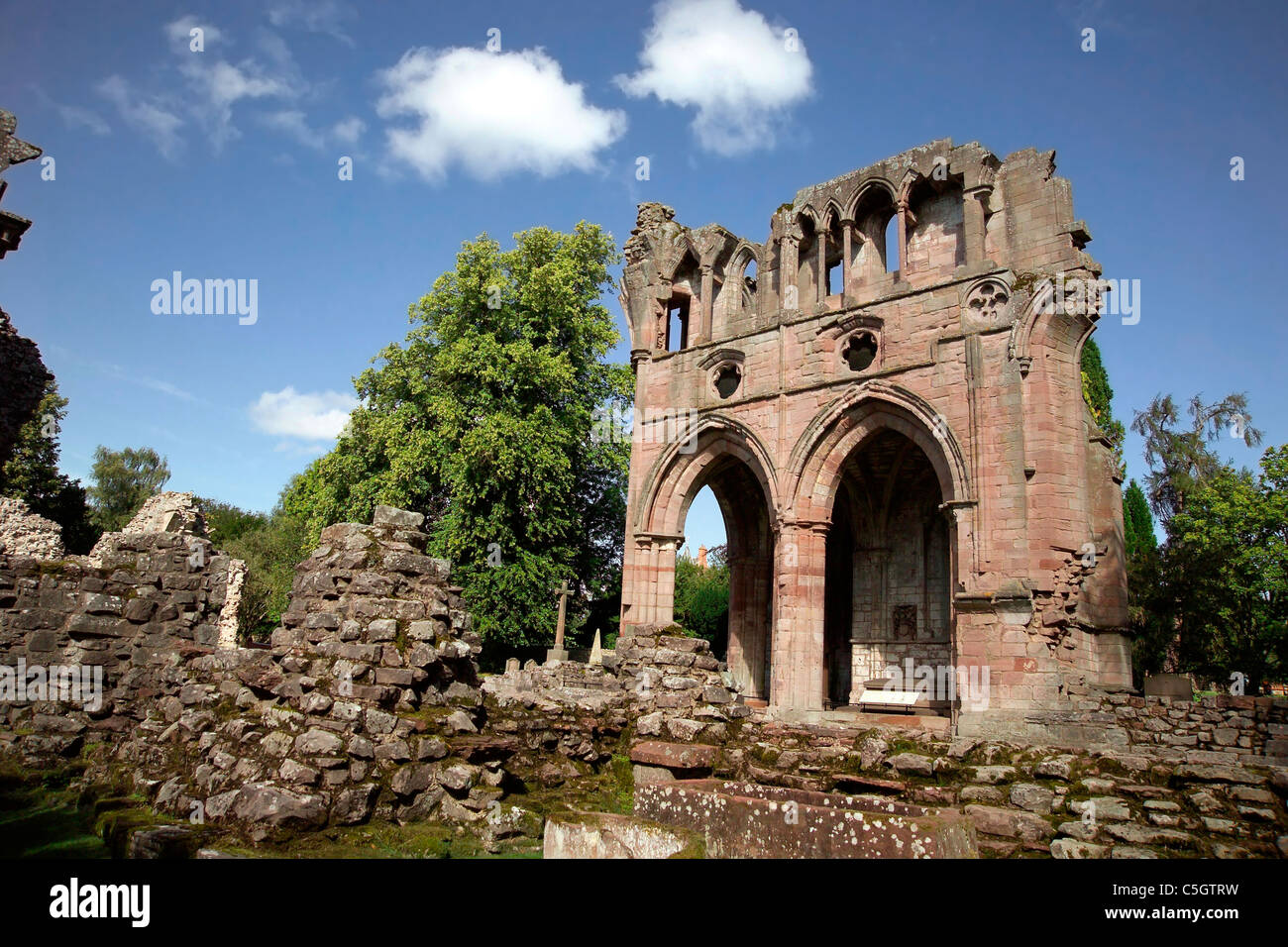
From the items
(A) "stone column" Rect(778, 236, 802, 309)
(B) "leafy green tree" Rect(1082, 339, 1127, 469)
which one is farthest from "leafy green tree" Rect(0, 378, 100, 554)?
(B) "leafy green tree" Rect(1082, 339, 1127, 469)

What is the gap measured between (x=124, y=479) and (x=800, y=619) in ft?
157

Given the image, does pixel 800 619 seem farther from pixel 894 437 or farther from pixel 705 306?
pixel 705 306

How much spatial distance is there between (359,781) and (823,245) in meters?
15.0

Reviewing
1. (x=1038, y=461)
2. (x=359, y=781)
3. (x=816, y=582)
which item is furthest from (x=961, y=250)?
(x=359, y=781)

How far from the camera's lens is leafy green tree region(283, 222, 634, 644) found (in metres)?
22.6

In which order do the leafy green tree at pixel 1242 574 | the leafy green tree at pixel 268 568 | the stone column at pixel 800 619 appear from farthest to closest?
1. the leafy green tree at pixel 268 568
2. the leafy green tree at pixel 1242 574
3. the stone column at pixel 800 619

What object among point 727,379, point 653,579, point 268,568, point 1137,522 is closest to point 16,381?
point 653,579

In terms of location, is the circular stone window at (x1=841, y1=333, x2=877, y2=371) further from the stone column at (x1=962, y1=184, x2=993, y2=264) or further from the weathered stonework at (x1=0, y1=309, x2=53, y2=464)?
the weathered stonework at (x1=0, y1=309, x2=53, y2=464)

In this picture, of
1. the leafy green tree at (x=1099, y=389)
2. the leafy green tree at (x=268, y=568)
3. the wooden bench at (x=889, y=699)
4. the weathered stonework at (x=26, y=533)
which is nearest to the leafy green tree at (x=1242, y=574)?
the leafy green tree at (x=1099, y=389)

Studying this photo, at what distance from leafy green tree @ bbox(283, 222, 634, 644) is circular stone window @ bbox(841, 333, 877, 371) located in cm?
871

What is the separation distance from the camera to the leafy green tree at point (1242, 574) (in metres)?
23.5

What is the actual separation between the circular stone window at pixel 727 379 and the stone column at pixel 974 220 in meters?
5.54

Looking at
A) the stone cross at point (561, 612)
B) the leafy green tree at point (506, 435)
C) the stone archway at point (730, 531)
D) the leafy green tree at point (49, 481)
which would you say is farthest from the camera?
the leafy green tree at point (49, 481)

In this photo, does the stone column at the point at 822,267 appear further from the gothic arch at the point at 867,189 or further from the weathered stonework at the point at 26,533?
the weathered stonework at the point at 26,533
